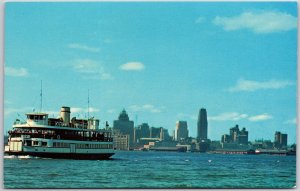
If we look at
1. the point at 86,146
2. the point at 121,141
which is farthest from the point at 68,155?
the point at 121,141

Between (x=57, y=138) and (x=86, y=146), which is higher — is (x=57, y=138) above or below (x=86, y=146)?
above

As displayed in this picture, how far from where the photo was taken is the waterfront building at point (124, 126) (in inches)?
605

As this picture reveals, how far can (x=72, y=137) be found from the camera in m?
19.4

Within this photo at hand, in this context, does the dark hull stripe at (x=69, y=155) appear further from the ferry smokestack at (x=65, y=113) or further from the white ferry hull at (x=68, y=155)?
the ferry smokestack at (x=65, y=113)

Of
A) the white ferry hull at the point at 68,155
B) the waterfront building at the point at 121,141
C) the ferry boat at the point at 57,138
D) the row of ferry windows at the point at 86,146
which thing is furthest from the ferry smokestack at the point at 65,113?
the waterfront building at the point at 121,141

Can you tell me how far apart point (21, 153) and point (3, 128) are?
7.20m

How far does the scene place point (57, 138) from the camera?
740 inches

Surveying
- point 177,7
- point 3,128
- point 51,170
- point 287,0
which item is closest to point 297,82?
point 287,0

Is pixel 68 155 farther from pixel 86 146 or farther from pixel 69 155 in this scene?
pixel 86 146

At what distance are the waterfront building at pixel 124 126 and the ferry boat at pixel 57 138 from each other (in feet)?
2.20

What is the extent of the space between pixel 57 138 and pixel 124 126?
2.62 metres

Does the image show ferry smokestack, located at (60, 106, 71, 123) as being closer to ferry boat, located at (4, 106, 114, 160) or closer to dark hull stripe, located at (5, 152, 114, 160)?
ferry boat, located at (4, 106, 114, 160)

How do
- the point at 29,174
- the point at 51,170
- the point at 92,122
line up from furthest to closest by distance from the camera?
the point at 92,122 < the point at 51,170 < the point at 29,174

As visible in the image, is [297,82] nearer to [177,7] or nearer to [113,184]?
[177,7]
